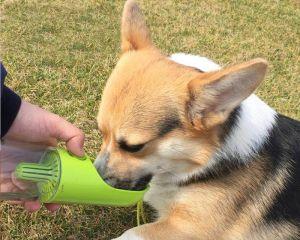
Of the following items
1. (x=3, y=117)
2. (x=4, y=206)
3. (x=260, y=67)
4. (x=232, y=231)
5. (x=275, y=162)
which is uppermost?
(x=260, y=67)

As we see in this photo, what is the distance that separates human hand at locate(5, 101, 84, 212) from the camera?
2.58 m

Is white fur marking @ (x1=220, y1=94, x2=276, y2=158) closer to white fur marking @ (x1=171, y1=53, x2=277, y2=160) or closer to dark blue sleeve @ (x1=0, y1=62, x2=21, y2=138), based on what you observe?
white fur marking @ (x1=171, y1=53, x2=277, y2=160)

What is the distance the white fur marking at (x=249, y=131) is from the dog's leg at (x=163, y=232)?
42cm

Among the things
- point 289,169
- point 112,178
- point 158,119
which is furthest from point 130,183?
point 289,169

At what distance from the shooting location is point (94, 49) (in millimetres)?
5188

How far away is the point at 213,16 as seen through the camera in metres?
6.75

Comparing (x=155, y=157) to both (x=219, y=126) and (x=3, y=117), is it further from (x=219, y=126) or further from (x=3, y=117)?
(x=3, y=117)

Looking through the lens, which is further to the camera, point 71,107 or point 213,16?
point 213,16

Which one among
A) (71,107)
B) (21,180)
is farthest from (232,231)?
(71,107)

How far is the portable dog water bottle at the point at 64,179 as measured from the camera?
7.31ft

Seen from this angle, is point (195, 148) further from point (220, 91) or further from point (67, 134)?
point (67, 134)

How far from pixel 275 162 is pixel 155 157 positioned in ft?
2.19

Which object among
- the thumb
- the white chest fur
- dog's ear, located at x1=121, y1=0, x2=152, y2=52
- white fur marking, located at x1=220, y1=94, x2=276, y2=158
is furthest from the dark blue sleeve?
white fur marking, located at x1=220, y1=94, x2=276, y2=158

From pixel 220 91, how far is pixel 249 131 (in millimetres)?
364
